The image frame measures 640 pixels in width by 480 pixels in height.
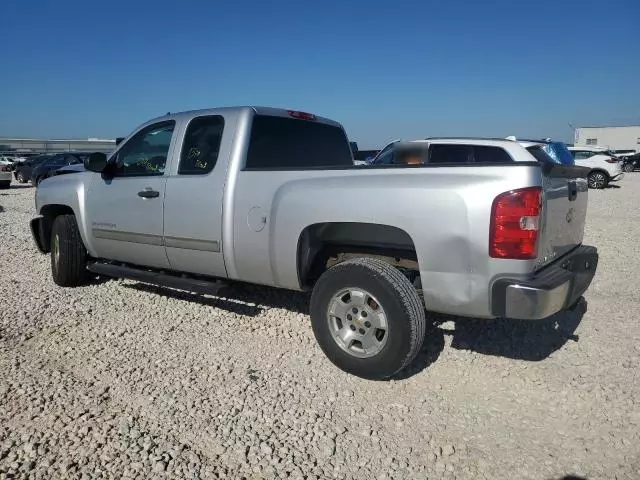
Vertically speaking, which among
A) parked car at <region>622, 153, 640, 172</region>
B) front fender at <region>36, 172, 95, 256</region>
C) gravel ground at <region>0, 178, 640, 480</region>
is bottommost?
parked car at <region>622, 153, 640, 172</region>

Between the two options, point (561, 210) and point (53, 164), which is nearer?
point (561, 210)

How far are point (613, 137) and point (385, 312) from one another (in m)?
65.6

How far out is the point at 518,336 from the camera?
14.3 ft

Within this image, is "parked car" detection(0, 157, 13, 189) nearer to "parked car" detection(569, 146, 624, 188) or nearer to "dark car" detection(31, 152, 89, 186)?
"dark car" detection(31, 152, 89, 186)

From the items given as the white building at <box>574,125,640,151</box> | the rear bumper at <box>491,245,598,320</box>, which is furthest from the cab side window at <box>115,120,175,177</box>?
the white building at <box>574,125,640,151</box>

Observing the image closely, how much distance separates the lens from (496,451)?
8.99 feet

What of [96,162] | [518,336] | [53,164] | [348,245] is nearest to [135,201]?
[96,162]

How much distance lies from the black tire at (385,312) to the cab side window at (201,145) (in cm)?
156

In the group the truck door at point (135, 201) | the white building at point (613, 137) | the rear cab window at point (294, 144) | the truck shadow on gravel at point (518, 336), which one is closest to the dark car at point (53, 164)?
the truck door at point (135, 201)

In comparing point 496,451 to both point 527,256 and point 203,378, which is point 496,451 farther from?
point 203,378

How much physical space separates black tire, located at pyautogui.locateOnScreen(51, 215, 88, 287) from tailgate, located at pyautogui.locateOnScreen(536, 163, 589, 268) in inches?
184

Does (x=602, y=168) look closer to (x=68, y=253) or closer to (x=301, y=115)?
(x=301, y=115)

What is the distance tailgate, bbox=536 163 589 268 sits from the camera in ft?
10.3

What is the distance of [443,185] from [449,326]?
1878 millimetres
